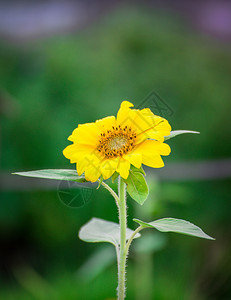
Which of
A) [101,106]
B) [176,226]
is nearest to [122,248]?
[176,226]

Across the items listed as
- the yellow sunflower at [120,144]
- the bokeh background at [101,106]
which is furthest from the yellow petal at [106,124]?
the bokeh background at [101,106]

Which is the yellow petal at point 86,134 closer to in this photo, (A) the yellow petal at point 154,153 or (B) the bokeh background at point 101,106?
(A) the yellow petal at point 154,153

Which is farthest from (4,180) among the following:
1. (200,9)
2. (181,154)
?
(200,9)

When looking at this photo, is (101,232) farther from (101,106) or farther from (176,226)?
(101,106)

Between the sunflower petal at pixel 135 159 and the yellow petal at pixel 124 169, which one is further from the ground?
the sunflower petal at pixel 135 159

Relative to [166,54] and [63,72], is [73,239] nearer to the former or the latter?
[63,72]
